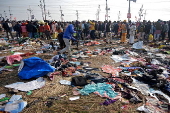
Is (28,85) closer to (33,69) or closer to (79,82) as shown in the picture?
(33,69)

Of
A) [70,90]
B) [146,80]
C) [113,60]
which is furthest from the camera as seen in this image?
[113,60]

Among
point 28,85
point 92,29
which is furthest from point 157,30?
point 28,85

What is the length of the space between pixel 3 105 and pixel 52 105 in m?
1.17

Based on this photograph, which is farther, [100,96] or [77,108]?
[100,96]

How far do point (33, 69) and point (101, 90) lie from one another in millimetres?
2450

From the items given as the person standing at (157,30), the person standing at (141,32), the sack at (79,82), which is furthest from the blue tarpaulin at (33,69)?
the person standing at (157,30)

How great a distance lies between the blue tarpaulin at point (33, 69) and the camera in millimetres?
4430

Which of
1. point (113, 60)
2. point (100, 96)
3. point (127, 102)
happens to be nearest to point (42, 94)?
point (100, 96)

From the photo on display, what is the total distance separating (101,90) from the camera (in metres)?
3.75

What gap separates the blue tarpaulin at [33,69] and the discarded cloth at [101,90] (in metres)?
1.58

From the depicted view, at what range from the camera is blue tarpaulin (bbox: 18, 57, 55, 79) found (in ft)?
14.5

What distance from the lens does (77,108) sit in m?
3.08

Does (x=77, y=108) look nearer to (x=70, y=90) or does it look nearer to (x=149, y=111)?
(x=70, y=90)

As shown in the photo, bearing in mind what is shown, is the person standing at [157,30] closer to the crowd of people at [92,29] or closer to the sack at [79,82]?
the crowd of people at [92,29]
